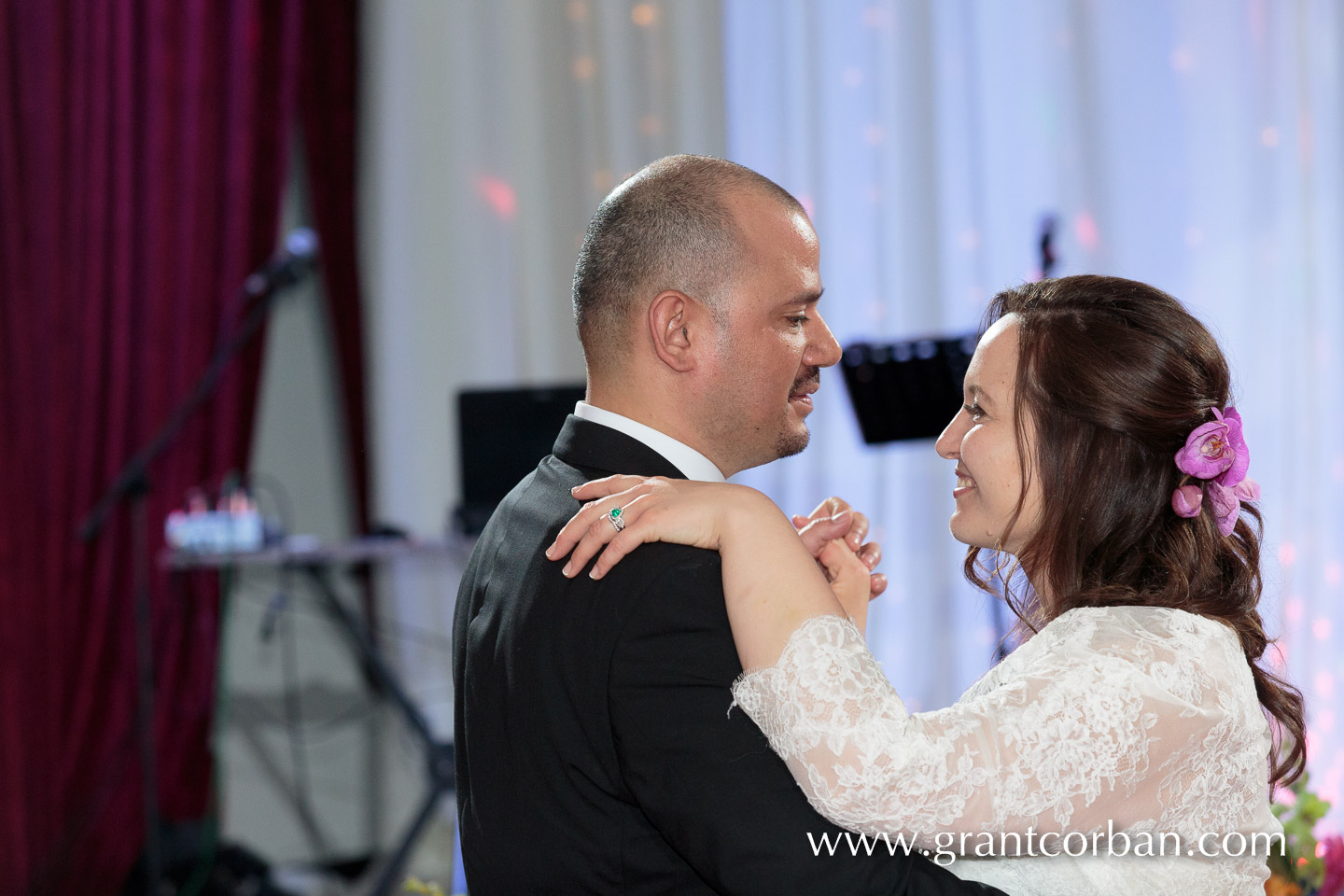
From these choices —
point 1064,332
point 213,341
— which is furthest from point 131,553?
point 1064,332

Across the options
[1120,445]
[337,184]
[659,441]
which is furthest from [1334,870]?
[337,184]

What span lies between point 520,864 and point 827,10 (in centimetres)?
357

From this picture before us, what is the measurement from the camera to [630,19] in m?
4.40

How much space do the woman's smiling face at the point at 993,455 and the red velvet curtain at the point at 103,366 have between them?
11.0 feet

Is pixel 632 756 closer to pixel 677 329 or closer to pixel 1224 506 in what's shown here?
pixel 677 329

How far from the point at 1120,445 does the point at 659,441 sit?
58cm

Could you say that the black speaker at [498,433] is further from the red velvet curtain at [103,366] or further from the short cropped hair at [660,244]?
the short cropped hair at [660,244]

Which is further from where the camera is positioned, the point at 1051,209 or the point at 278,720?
the point at 278,720

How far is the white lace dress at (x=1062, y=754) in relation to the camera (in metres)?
1.25

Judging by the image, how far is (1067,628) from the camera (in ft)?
4.78

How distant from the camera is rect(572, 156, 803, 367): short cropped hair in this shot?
147 cm

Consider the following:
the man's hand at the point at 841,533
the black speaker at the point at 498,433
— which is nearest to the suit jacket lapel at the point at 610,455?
the man's hand at the point at 841,533

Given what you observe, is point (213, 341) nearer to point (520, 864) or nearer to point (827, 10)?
point (827, 10)

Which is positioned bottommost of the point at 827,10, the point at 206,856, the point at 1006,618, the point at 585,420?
the point at 206,856
